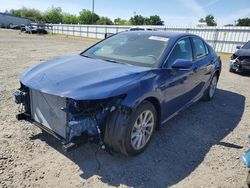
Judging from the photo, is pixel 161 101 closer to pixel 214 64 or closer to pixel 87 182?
pixel 87 182

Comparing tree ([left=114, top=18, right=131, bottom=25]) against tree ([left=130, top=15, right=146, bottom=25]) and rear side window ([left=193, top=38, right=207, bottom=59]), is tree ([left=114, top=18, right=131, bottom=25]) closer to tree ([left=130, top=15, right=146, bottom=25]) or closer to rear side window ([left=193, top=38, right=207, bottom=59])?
tree ([left=130, top=15, right=146, bottom=25])

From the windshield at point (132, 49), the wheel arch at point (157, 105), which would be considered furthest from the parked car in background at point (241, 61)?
the wheel arch at point (157, 105)

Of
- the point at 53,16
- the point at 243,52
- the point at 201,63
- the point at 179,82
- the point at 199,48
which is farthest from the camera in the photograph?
the point at 53,16

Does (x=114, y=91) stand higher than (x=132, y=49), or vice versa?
(x=132, y=49)

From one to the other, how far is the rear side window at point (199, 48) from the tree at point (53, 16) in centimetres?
9560

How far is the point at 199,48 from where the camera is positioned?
5.27 m

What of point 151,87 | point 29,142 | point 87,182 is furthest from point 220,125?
point 29,142

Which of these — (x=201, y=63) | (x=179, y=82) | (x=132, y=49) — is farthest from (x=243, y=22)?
(x=132, y=49)

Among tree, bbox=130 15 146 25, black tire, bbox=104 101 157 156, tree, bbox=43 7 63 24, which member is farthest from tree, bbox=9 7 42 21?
black tire, bbox=104 101 157 156

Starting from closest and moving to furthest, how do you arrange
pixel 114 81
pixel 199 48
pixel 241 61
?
pixel 114 81 < pixel 199 48 < pixel 241 61

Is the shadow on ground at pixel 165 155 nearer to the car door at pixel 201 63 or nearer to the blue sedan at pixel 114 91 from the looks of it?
the blue sedan at pixel 114 91

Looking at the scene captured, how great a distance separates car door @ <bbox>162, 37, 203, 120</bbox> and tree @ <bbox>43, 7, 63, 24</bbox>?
9634 cm

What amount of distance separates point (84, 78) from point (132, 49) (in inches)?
53.2

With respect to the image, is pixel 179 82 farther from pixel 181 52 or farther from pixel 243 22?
pixel 243 22
